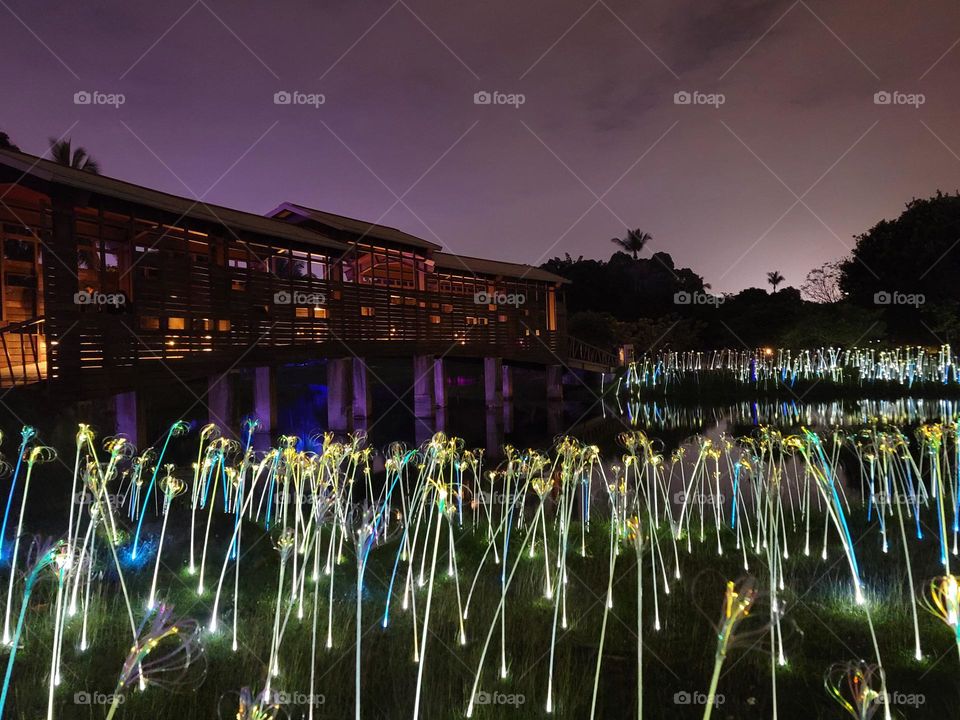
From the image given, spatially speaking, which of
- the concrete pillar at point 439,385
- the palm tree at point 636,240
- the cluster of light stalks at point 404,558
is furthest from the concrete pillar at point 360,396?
the palm tree at point 636,240

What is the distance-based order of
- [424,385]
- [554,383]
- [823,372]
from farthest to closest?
[554,383] < [823,372] < [424,385]

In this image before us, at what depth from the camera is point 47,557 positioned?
2.85m

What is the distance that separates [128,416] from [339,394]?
8.05 metres

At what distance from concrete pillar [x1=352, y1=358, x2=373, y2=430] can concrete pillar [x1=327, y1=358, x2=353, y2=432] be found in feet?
2.85

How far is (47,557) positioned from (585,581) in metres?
→ 4.18

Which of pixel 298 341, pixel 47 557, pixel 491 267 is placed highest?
pixel 491 267

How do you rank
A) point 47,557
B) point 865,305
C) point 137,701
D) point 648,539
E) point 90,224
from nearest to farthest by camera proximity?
point 47,557 < point 137,701 < point 648,539 < point 90,224 < point 865,305

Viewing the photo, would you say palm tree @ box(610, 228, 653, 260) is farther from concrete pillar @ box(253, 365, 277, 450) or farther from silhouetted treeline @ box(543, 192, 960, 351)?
concrete pillar @ box(253, 365, 277, 450)

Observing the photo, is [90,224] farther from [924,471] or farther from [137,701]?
[924,471]

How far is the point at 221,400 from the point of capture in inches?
572

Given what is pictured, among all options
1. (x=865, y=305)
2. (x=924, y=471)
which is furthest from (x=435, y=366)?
(x=865, y=305)

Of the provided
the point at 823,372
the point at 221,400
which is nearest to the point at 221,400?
the point at 221,400

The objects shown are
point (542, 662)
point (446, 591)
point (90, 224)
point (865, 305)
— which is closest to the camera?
point (542, 662)

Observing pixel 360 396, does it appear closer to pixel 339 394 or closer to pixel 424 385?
pixel 339 394
